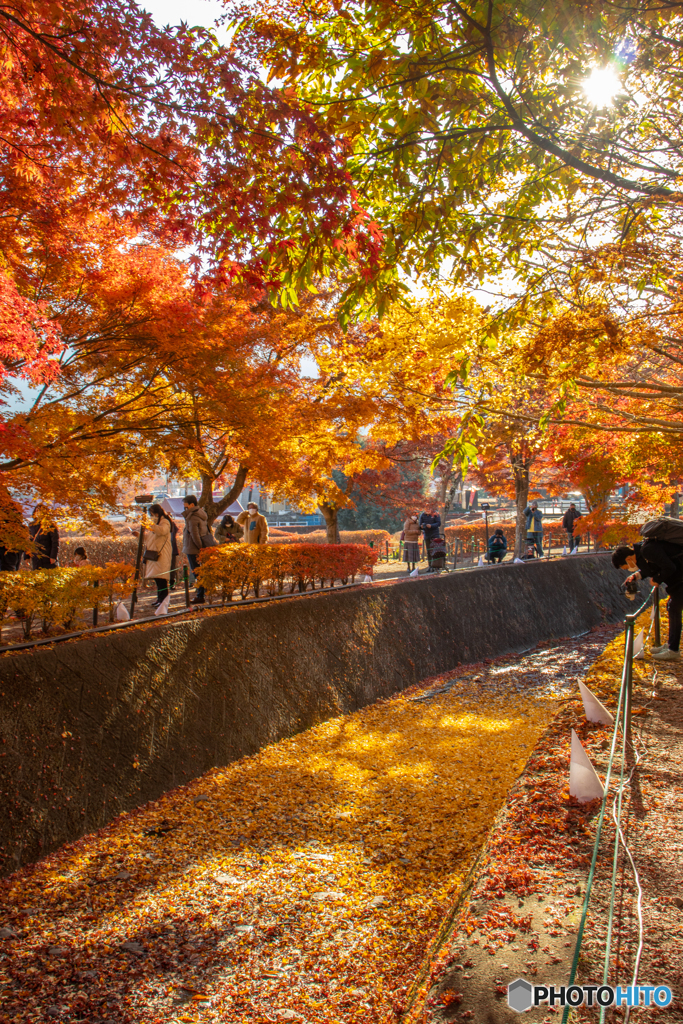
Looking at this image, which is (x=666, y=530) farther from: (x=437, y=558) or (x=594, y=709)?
(x=437, y=558)

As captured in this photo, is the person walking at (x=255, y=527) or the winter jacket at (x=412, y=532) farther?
the winter jacket at (x=412, y=532)

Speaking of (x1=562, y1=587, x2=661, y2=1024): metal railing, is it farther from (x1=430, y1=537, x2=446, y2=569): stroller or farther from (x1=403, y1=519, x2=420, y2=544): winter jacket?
(x1=403, y1=519, x2=420, y2=544): winter jacket

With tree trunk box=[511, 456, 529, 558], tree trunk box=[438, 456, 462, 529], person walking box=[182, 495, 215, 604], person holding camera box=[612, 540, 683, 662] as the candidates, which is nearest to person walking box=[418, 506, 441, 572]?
tree trunk box=[511, 456, 529, 558]

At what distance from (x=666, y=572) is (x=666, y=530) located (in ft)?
1.38

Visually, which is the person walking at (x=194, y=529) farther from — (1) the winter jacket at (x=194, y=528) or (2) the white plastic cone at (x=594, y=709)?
(2) the white plastic cone at (x=594, y=709)

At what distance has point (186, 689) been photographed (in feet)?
18.2

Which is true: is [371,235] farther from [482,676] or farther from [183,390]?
[482,676]

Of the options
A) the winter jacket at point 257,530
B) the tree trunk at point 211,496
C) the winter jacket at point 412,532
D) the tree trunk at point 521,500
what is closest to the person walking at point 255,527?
the winter jacket at point 257,530

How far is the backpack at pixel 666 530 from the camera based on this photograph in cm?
591

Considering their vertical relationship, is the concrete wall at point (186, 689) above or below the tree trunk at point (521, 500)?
below

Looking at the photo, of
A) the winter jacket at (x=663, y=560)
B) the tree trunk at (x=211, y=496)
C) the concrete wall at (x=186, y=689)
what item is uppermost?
the tree trunk at (x=211, y=496)

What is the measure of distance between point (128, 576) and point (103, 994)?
4290mm

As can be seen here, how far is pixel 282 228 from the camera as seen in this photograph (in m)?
3.95

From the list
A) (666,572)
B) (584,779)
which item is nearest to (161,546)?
(666,572)
